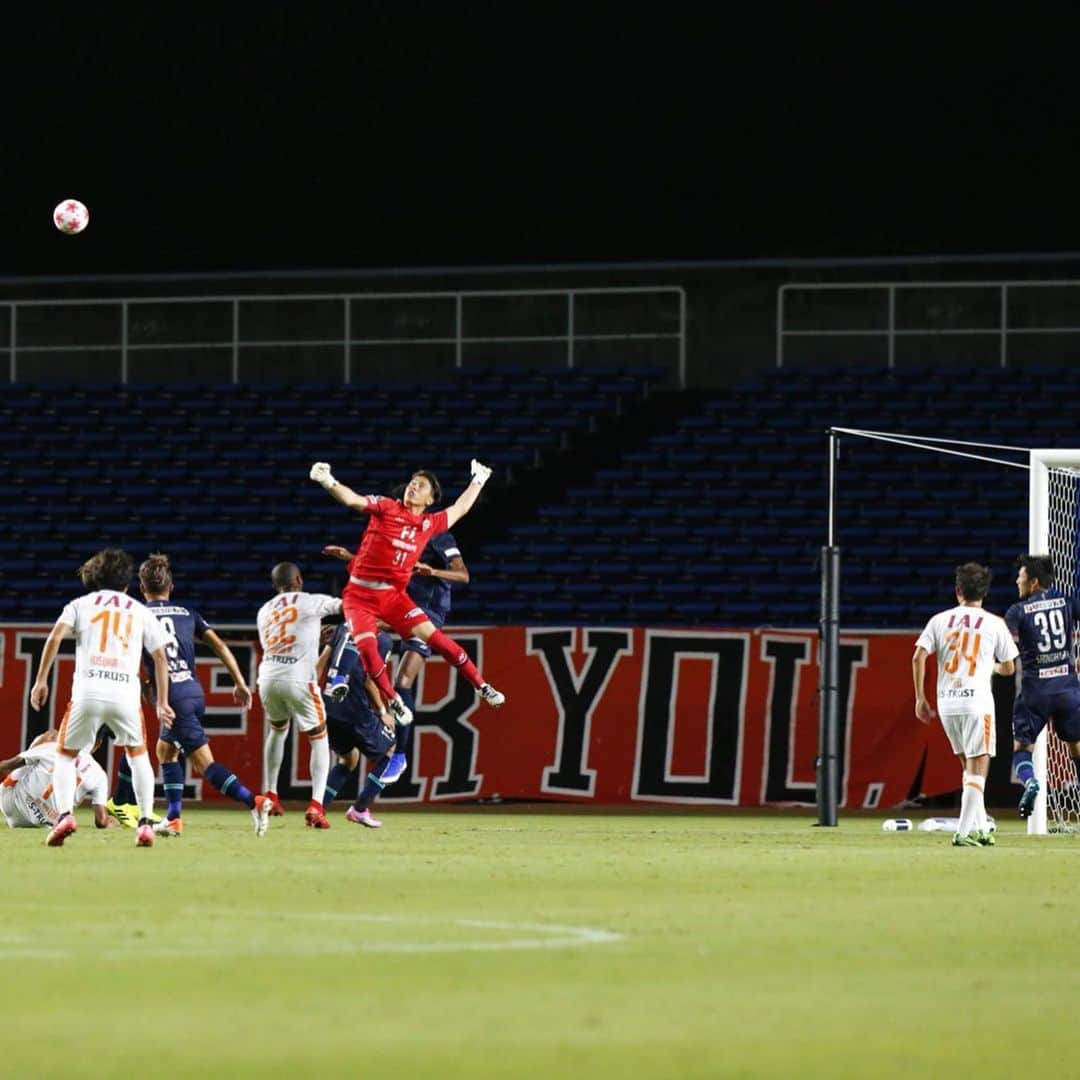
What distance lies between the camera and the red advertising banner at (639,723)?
76.3 feet

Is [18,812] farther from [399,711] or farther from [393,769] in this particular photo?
[399,711]

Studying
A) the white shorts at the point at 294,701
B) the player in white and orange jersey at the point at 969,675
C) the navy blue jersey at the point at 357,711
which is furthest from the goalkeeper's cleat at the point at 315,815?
Answer: the player in white and orange jersey at the point at 969,675

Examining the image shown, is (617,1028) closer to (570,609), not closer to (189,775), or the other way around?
(189,775)

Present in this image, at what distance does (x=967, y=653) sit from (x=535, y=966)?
9513mm

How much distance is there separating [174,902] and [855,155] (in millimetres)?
21698

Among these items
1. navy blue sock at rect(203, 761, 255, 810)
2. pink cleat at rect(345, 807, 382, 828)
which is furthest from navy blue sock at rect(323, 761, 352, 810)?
navy blue sock at rect(203, 761, 255, 810)

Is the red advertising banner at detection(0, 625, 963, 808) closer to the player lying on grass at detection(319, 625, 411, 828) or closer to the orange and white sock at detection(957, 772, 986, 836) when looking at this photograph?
the player lying on grass at detection(319, 625, 411, 828)

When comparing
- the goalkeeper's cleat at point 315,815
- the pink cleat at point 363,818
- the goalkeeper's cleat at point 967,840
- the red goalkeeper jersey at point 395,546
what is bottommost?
the pink cleat at point 363,818

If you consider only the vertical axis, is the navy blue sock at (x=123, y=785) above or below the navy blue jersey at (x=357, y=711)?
below

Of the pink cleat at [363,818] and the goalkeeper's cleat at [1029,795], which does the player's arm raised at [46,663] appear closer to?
the pink cleat at [363,818]

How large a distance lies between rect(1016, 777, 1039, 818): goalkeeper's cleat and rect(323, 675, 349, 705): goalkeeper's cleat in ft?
17.0

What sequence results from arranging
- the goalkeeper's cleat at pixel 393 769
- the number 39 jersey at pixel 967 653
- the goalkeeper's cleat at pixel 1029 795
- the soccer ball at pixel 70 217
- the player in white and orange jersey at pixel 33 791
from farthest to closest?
the soccer ball at pixel 70 217 → the goalkeeper's cleat at pixel 393 769 → the player in white and orange jersey at pixel 33 791 → the goalkeeper's cleat at pixel 1029 795 → the number 39 jersey at pixel 967 653

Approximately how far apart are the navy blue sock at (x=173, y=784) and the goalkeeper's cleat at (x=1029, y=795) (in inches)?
244

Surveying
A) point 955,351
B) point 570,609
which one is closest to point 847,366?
point 955,351
